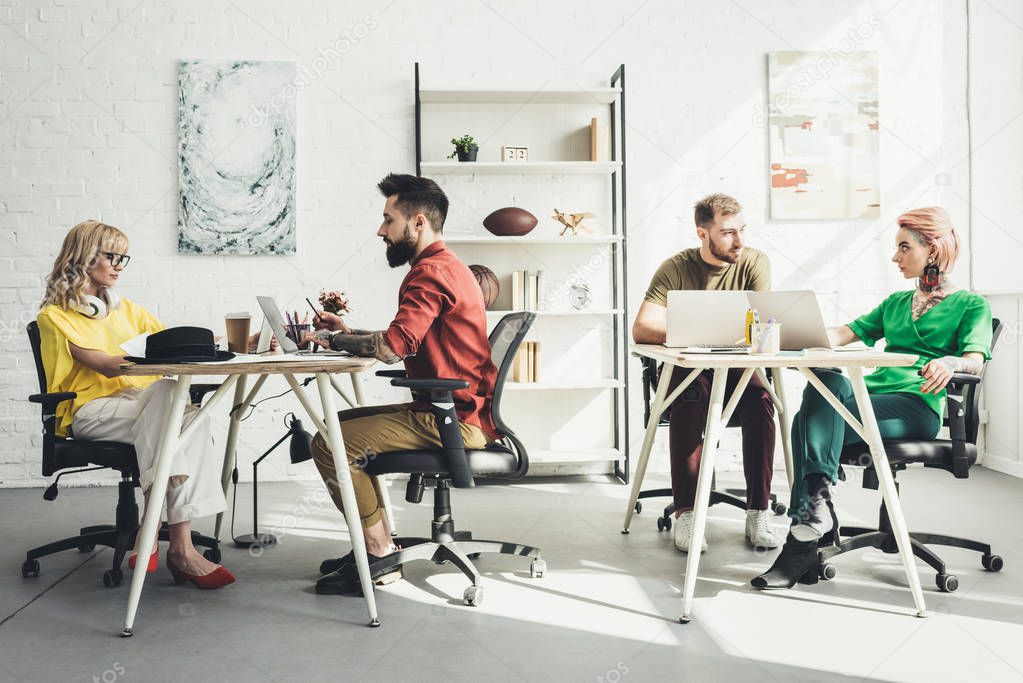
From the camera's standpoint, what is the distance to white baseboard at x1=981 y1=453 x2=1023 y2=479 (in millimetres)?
4348

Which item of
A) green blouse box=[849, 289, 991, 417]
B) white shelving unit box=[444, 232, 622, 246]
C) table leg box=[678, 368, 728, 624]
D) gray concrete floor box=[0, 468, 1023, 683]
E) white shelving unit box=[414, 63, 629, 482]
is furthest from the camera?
white shelving unit box=[414, 63, 629, 482]

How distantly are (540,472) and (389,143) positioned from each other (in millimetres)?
1949

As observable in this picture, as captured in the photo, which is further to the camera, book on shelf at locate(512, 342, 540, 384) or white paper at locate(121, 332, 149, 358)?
book on shelf at locate(512, 342, 540, 384)

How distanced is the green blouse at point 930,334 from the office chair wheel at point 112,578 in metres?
2.51

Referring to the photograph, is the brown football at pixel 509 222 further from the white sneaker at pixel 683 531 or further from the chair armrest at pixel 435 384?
the chair armrest at pixel 435 384

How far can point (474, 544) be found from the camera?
2.65 meters

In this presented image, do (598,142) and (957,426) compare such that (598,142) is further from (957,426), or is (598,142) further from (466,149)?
(957,426)

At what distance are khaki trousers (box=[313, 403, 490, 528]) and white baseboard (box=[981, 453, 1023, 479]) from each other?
3251mm

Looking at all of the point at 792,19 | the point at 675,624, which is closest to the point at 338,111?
the point at 792,19

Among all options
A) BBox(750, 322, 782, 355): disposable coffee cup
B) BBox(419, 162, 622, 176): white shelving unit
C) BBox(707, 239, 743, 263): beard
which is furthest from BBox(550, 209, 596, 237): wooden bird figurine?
BBox(750, 322, 782, 355): disposable coffee cup

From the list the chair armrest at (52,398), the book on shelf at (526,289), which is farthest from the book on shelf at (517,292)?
the chair armrest at (52,398)

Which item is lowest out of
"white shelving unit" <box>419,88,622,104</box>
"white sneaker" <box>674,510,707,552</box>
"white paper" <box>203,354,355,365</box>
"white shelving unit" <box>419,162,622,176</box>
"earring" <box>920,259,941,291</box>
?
"white sneaker" <box>674,510,707,552</box>

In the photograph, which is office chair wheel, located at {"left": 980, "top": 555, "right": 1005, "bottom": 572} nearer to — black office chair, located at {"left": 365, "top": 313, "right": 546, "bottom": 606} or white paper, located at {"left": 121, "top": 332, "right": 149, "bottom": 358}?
black office chair, located at {"left": 365, "top": 313, "right": 546, "bottom": 606}

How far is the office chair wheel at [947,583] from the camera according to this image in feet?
8.16
